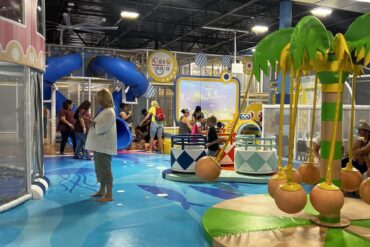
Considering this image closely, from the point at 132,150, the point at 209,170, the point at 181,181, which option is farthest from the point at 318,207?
the point at 132,150

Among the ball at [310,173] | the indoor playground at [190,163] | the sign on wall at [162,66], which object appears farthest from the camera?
the sign on wall at [162,66]

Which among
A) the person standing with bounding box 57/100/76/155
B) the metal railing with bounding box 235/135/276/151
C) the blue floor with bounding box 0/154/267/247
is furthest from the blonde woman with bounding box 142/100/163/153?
the metal railing with bounding box 235/135/276/151

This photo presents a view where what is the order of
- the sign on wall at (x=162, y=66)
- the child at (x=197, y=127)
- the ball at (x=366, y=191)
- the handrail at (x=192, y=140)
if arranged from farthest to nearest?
the sign on wall at (x=162, y=66), the child at (x=197, y=127), the handrail at (x=192, y=140), the ball at (x=366, y=191)

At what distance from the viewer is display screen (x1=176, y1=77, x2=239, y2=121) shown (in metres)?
12.9

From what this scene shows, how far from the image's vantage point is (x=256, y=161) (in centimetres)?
674

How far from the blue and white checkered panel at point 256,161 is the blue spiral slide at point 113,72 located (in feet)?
13.2

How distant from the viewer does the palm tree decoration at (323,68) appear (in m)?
2.97

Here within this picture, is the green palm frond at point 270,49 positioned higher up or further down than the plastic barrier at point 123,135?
higher up

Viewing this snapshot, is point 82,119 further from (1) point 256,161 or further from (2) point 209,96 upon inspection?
(2) point 209,96

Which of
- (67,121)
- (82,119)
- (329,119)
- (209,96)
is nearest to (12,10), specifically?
(329,119)

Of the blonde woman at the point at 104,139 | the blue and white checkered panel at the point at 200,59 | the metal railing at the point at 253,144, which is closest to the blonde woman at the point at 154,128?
the metal railing at the point at 253,144

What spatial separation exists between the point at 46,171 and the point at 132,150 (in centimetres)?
366

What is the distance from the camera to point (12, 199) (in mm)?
4973

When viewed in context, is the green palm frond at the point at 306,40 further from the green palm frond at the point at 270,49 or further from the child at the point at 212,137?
the child at the point at 212,137
